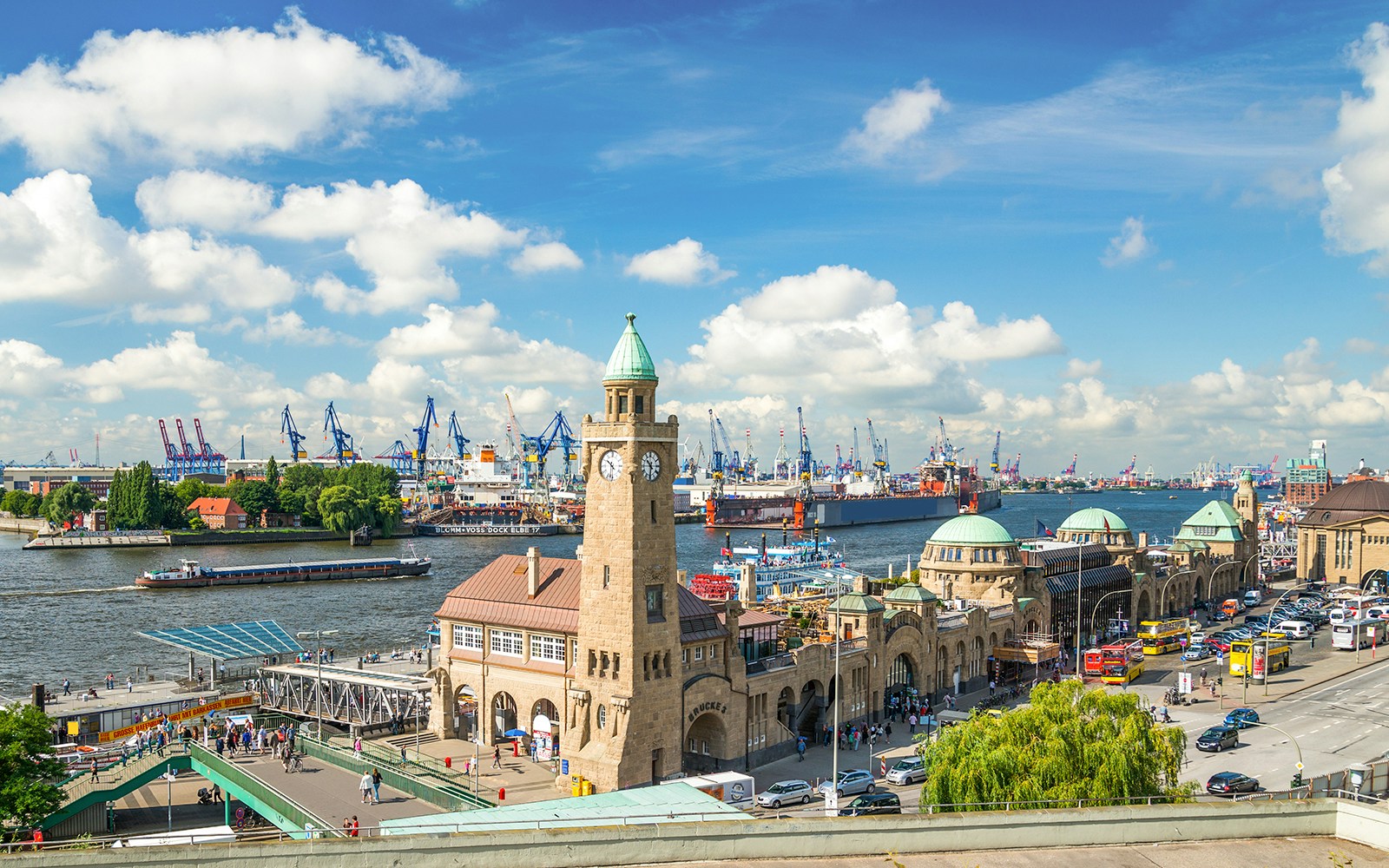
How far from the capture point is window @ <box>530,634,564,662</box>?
5500 centimetres

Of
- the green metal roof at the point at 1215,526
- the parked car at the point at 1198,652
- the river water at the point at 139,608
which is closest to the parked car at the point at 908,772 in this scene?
the parked car at the point at 1198,652

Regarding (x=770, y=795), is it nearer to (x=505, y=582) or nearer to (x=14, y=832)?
(x=505, y=582)

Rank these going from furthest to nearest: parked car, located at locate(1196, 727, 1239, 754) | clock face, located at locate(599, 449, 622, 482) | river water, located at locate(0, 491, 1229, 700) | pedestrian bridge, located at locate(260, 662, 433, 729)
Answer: river water, located at locate(0, 491, 1229, 700), pedestrian bridge, located at locate(260, 662, 433, 729), parked car, located at locate(1196, 727, 1239, 754), clock face, located at locate(599, 449, 622, 482)

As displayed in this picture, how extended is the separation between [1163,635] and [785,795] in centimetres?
5723

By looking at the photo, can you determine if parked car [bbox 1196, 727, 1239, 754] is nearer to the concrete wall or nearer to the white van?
the concrete wall

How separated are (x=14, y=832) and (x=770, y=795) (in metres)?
28.6

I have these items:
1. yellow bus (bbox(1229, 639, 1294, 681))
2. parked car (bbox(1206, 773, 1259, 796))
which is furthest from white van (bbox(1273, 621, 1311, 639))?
parked car (bbox(1206, 773, 1259, 796))

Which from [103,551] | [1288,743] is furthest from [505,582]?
[103,551]

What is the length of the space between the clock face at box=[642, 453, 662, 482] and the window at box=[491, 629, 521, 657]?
13042mm

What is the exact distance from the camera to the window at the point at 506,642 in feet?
187

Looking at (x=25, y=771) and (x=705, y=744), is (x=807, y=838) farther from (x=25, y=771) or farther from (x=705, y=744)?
(x=25, y=771)

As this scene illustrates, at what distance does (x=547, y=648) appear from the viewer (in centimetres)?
5553

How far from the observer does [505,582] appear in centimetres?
5934

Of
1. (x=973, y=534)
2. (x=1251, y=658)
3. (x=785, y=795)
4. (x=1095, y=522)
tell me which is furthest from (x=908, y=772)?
(x=1095, y=522)
